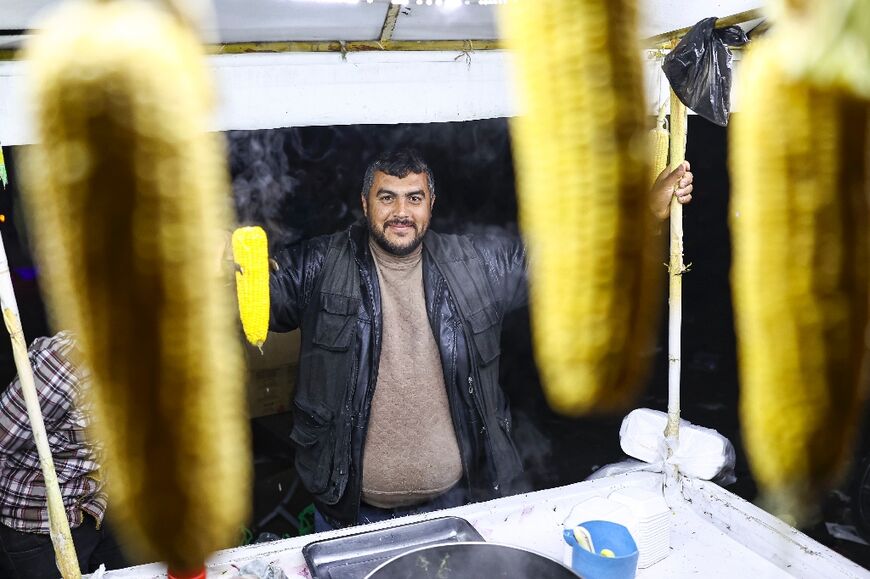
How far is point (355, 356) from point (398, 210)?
103 cm

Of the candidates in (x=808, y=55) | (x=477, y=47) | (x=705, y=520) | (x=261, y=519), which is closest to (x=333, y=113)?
(x=477, y=47)

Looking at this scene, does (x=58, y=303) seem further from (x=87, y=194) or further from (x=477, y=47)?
(x=477, y=47)

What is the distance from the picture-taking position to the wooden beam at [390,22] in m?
3.32

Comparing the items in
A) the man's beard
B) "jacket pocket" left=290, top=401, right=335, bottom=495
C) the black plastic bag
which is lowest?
"jacket pocket" left=290, top=401, right=335, bottom=495

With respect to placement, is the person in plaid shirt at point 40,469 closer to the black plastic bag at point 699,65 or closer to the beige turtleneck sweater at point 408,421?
the beige turtleneck sweater at point 408,421

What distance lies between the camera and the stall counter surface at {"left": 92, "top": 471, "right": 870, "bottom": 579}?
7.46 ft

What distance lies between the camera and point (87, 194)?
1.68ft

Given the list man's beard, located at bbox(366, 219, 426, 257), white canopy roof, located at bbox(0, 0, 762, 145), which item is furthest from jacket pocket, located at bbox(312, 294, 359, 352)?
white canopy roof, located at bbox(0, 0, 762, 145)

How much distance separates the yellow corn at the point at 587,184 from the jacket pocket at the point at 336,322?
3.66 meters

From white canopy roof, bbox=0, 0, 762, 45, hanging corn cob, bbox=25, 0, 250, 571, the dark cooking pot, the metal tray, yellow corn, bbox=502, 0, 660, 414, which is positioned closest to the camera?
hanging corn cob, bbox=25, 0, 250, 571

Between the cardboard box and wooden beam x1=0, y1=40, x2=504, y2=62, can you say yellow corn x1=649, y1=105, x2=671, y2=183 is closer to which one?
wooden beam x1=0, y1=40, x2=504, y2=62

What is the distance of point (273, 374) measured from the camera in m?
5.47

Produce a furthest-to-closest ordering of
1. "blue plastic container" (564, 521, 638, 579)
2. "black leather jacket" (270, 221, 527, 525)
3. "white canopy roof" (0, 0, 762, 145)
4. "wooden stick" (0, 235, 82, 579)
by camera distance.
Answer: "black leather jacket" (270, 221, 527, 525) → "white canopy roof" (0, 0, 762, 145) → "blue plastic container" (564, 521, 638, 579) → "wooden stick" (0, 235, 82, 579)

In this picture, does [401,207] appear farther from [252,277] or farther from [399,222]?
[252,277]
